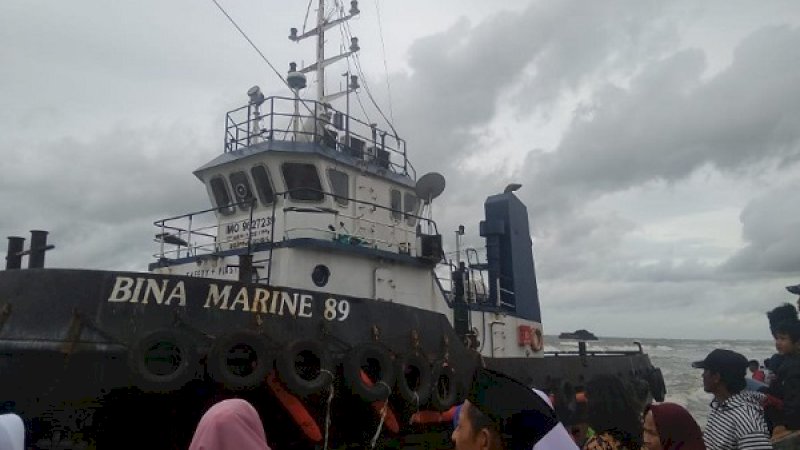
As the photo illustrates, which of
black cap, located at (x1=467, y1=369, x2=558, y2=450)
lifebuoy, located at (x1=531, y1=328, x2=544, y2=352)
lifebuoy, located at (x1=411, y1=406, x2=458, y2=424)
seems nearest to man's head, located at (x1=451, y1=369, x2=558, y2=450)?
black cap, located at (x1=467, y1=369, x2=558, y2=450)

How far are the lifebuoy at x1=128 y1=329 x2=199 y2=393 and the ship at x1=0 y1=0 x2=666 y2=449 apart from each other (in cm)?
1

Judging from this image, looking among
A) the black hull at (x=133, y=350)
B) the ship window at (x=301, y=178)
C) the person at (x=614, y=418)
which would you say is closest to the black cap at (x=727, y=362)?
the person at (x=614, y=418)

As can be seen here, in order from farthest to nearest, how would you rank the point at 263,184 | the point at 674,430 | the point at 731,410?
the point at 263,184 < the point at 731,410 < the point at 674,430

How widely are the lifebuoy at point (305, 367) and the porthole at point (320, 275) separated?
2.46 meters

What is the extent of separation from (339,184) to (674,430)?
7.90 metres

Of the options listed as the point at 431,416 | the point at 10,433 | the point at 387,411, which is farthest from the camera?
the point at 431,416

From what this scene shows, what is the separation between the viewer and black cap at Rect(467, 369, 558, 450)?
5.72 feet

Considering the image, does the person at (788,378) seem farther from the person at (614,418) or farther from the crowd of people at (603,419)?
the person at (614,418)

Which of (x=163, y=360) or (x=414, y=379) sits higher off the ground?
(x=163, y=360)

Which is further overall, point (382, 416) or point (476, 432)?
point (382, 416)

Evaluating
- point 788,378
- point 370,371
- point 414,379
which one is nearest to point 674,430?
point 788,378

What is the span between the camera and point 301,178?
31.8 feet

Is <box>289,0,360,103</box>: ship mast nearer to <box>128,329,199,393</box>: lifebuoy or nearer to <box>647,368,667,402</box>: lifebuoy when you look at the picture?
<box>128,329,199,393</box>: lifebuoy

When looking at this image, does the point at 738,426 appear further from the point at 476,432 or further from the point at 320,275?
the point at 320,275
